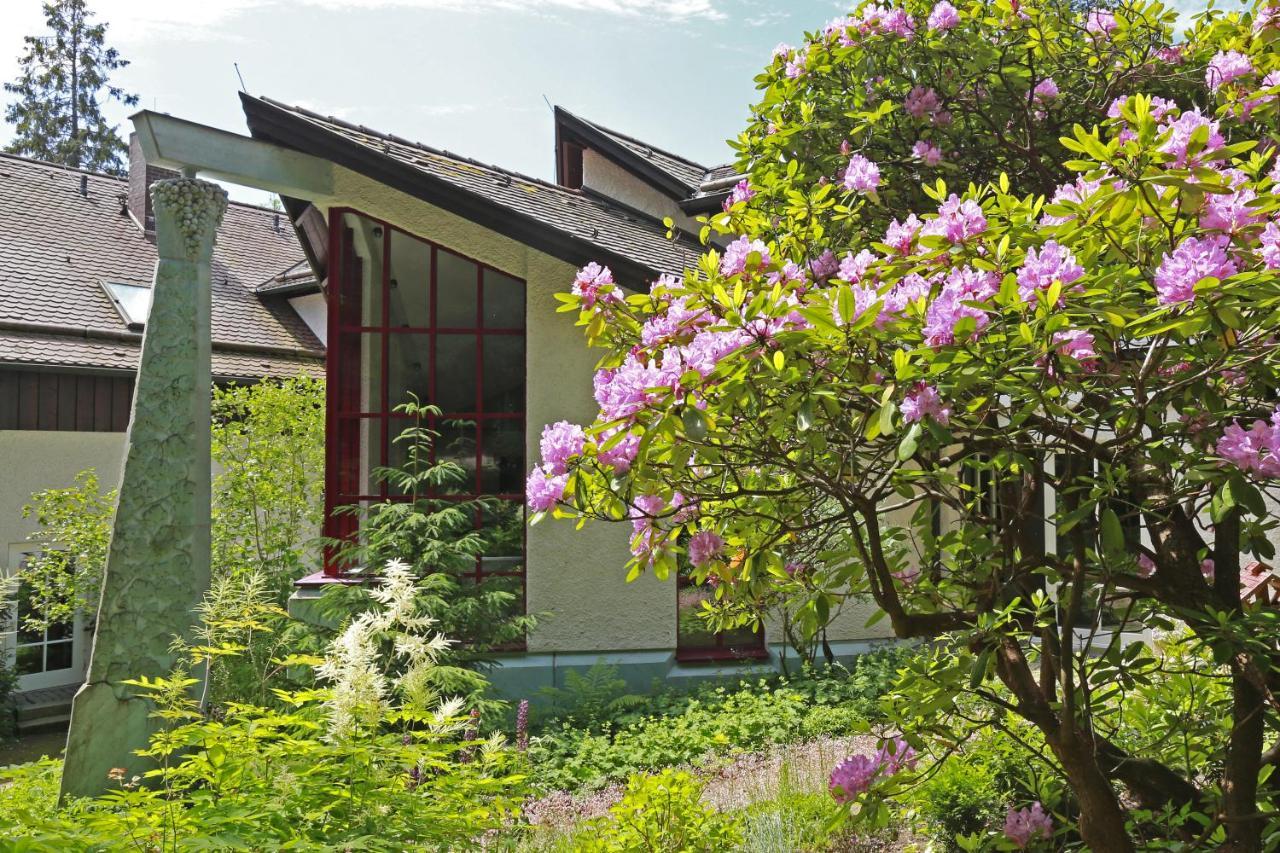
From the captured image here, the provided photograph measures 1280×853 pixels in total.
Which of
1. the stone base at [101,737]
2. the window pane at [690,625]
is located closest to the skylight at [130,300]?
the stone base at [101,737]

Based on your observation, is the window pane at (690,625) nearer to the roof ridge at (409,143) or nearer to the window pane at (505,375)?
the window pane at (505,375)

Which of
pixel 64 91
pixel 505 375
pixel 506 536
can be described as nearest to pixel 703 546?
pixel 506 536

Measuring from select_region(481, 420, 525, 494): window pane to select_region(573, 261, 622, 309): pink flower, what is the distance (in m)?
6.23

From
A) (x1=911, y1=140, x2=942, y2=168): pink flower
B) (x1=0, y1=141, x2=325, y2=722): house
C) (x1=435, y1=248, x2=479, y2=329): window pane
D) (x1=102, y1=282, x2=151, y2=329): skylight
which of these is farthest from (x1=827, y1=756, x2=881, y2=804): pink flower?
(x1=102, y1=282, x2=151, y2=329): skylight

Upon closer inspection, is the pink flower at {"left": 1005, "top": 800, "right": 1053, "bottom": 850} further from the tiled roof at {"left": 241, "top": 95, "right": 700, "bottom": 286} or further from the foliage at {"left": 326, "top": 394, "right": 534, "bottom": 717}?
the tiled roof at {"left": 241, "top": 95, "right": 700, "bottom": 286}

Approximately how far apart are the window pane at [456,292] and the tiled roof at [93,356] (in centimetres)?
596

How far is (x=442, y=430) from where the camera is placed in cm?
996

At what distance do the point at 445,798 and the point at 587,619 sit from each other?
5176mm

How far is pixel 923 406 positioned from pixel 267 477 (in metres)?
11.5

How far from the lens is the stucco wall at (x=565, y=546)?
880 centimetres

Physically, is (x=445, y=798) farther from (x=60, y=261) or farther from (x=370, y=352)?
(x=60, y=261)

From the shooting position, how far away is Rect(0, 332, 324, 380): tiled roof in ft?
40.5

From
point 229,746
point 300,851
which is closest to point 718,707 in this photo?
point 229,746

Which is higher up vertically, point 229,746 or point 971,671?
point 971,671
